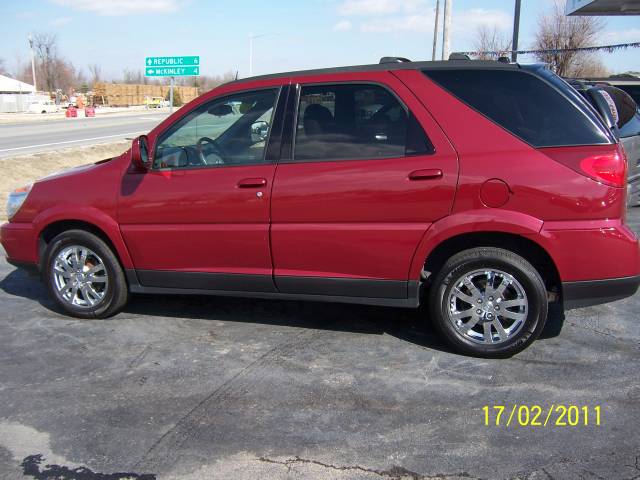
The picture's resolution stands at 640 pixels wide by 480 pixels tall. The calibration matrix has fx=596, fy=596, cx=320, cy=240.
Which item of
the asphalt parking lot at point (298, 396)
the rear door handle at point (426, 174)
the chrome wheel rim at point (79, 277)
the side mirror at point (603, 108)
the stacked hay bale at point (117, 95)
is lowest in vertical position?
the asphalt parking lot at point (298, 396)

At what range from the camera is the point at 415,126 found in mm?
3922

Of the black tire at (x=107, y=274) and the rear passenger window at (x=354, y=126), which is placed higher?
the rear passenger window at (x=354, y=126)

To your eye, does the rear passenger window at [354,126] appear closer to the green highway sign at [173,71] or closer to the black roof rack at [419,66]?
the black roof rack at [419,66]

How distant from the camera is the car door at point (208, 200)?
4.20m

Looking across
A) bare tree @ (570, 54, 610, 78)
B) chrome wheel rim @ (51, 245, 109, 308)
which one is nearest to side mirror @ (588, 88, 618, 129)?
chrome wheel rim @ (51, 245, 109, 308)


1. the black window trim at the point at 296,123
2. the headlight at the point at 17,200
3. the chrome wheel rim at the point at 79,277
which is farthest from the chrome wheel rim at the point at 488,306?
the headlight at the point at 17,200

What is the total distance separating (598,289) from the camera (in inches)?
148

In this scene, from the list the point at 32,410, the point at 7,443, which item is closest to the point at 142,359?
the point at 32,410

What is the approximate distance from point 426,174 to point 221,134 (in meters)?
1.66

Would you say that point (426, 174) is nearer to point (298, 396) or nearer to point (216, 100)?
point (298, 396)

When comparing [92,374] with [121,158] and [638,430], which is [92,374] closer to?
[121,158]

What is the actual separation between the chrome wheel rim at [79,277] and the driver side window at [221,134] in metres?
1.00

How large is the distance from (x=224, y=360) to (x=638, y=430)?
252 cm

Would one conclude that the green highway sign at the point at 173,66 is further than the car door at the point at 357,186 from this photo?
Yes
